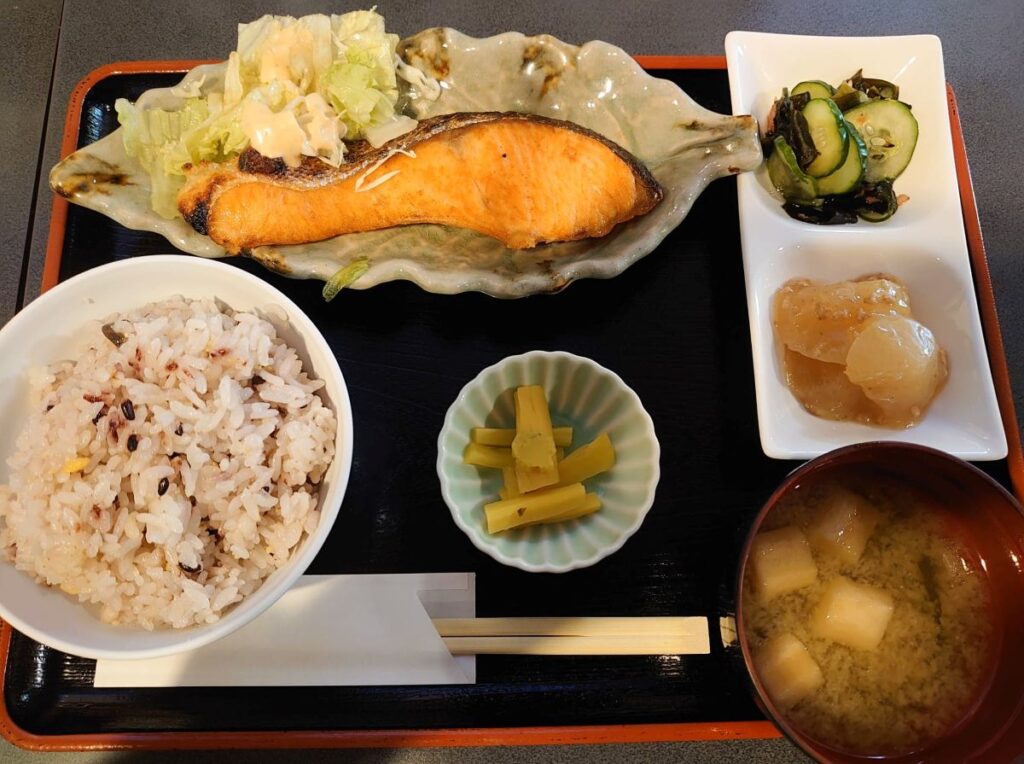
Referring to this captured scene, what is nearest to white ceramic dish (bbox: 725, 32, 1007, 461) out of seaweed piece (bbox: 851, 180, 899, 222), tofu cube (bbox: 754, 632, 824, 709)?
seaweed piece (bbox: 851, 180, 899, 222)

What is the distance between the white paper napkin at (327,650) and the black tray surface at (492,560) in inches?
1.7

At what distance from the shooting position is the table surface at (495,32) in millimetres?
2297

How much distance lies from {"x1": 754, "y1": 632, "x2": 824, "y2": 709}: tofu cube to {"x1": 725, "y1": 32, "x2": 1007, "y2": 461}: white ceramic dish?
1.46 feet

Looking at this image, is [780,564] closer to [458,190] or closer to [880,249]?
[880,249]

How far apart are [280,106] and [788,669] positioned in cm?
194

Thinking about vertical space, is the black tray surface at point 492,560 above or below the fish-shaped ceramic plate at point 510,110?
below

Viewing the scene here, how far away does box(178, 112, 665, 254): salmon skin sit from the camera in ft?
5.90

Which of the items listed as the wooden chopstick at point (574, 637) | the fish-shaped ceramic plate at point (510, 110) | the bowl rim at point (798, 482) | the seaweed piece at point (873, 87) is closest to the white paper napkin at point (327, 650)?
the wooden chopstick at point (574, 637)

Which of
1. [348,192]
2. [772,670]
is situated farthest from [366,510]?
[772,670]

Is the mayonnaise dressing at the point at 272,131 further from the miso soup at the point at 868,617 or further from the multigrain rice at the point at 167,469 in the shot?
the miso soup at the point at 868,617

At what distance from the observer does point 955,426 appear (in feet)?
5.60

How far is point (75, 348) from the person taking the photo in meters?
1.52

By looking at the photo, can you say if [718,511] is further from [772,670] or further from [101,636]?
[101,636]

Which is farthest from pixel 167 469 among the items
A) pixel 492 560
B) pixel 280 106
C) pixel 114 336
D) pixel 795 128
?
pixel 795 128
